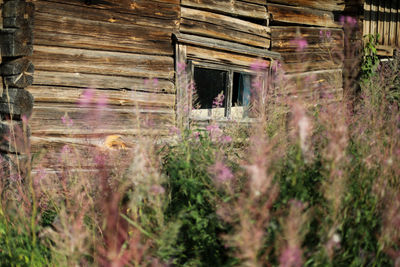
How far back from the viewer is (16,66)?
12.9 feet

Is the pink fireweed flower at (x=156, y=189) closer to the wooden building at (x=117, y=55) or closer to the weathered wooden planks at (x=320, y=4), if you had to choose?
the wooden building at (x=117, y=55)

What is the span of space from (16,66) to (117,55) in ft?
3.84

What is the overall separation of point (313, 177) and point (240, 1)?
4.40m

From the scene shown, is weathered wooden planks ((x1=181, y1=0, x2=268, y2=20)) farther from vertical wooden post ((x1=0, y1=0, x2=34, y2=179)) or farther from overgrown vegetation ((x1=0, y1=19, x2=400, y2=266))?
overgrown vegetation ((x1=0, y1=19, x2=400, y2=266))

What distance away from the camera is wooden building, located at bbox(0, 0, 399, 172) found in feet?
13.2

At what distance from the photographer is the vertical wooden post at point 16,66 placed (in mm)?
3934

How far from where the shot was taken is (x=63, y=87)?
4402 millimetres

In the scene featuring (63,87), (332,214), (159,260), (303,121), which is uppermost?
(63,87)

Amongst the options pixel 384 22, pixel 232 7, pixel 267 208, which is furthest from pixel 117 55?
pixel 384 22

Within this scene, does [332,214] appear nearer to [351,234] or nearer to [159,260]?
[351,234]

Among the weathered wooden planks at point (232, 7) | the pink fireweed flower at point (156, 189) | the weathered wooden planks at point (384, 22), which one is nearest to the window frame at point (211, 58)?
the weathered wooden planks at point (232, 7)

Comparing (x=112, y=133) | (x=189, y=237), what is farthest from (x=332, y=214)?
(x=112, y=133)

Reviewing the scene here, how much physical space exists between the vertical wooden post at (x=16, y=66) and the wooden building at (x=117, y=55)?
0.01 m

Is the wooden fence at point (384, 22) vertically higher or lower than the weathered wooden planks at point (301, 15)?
higher
